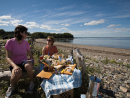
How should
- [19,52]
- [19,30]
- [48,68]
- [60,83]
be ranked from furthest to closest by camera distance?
1. [19,52]
2. [19,30]
3. [48,68]
4. [60,83]

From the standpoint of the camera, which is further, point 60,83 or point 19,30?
point 19,30

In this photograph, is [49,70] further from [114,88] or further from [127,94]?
[127,94]

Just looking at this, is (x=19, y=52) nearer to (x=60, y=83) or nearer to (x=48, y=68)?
(x=48, y=68)

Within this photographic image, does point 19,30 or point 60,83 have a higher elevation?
point 19,30

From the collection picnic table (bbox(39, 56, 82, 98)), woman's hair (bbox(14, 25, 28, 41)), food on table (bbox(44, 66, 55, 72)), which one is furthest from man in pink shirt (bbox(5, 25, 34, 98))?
picnic table (bbox(39, 56, 82, 98))

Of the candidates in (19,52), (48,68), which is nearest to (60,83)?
(48,68)

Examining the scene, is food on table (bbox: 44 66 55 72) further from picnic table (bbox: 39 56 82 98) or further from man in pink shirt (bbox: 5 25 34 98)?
man in pink shirt (bbox: 5 25 34 98)

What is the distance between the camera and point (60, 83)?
1.87 m

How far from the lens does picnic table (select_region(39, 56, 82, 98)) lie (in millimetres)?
1761

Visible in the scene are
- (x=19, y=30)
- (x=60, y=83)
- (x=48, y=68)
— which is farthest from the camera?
(x=19, y=30)

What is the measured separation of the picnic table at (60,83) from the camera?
1761mm

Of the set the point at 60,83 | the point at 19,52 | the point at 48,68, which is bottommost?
the point at 60,83

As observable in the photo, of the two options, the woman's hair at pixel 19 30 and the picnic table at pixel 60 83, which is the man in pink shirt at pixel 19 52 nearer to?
the woman's hair at pixel 19 30

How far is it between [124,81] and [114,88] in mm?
843
